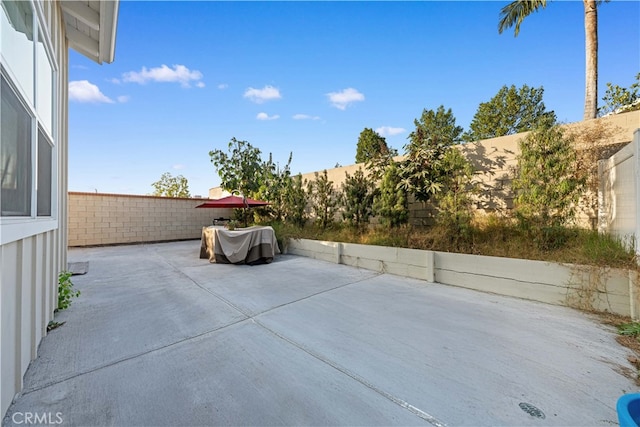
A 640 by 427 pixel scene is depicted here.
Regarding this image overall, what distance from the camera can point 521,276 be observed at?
137 inches

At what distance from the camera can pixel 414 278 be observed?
4590 mm

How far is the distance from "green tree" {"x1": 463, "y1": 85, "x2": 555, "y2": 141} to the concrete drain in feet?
48.4

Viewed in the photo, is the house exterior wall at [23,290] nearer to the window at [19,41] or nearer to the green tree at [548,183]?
the window at [19,41]

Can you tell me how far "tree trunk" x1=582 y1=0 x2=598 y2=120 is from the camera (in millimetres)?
5859

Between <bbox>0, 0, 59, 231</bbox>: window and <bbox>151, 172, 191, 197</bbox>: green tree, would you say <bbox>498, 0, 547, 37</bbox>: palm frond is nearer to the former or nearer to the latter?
<bbox>0, 0, 59, 231</bbox>: window

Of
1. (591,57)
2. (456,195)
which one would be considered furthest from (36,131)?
(591,57)

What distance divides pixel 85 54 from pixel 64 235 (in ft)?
10.6

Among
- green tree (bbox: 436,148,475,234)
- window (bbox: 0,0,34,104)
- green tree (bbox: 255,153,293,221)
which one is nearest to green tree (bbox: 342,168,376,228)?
green tree (bbox: 436,148,475,234)

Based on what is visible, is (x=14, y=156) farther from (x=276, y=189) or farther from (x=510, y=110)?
(x=510, y=110)

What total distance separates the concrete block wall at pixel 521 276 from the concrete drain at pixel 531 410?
243cm

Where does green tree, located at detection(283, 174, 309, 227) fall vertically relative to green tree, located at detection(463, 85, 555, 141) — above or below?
below

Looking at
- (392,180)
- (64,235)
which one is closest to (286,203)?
(392,180)

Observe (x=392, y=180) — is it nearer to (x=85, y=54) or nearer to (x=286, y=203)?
(x=286, y=203)

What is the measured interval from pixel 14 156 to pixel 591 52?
10.1 m
